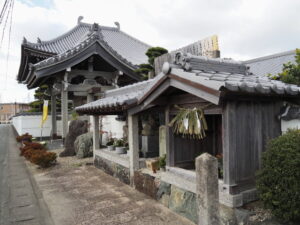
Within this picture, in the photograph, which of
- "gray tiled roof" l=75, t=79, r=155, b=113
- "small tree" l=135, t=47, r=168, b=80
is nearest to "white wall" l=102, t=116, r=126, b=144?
"gray tiled roof" l=75, t=79, r=155, b=113

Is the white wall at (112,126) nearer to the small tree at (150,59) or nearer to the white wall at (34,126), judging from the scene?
the small tree at (150,59)

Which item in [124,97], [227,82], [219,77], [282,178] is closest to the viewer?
[282,178]

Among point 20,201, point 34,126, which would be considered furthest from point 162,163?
point 34,126

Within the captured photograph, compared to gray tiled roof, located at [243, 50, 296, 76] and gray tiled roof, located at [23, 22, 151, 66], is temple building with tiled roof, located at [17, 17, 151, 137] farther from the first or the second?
gray tiled roof, located at [243, 50, 296, 76]

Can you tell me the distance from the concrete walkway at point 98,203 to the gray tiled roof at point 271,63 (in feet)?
34.4

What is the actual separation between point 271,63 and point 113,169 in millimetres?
11944

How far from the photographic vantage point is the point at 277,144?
3.29m

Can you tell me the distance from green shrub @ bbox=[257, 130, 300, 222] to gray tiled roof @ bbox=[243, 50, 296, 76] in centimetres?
1081

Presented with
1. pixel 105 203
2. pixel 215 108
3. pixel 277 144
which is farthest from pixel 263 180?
pixel 105 203

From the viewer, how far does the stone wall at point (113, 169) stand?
6992mm

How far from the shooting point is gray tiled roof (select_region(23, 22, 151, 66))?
50.1 ft

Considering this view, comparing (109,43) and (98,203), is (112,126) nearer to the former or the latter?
(98,203)

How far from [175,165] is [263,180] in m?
2.08

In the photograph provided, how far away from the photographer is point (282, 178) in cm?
309
